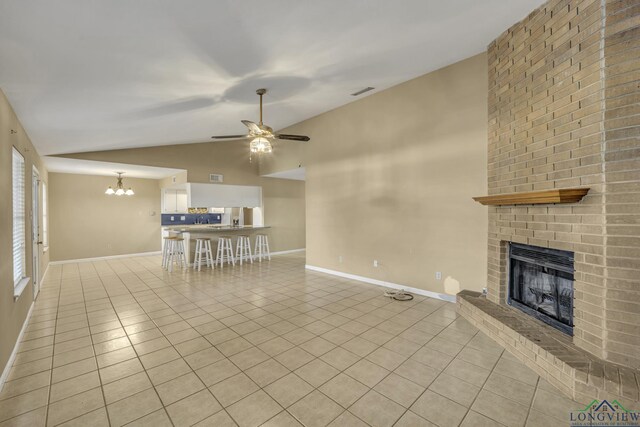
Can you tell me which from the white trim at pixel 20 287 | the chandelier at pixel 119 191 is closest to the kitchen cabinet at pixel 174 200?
the chandelier at pixel 119 191

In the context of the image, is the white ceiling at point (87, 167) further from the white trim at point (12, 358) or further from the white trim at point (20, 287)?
the white trim at point (12, 358)

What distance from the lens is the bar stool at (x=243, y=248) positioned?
23.4 ft

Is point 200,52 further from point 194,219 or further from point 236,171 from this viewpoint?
point 194,219

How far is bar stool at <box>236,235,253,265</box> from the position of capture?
7.14 m

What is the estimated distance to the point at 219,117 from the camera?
4.65 meters

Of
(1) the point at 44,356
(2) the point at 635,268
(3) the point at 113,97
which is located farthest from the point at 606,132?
(1) the point at 44,356

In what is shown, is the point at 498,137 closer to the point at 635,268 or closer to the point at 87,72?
the point at 635,268

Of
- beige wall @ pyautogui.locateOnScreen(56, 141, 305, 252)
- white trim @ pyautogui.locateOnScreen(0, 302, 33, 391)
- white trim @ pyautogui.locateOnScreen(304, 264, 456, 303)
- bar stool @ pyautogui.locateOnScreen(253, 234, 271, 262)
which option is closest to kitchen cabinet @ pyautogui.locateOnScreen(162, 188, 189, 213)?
beige wall @ pyautogui.locateOnScreen(56, 141, 305, 252)

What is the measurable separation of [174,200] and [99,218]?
1.96 m

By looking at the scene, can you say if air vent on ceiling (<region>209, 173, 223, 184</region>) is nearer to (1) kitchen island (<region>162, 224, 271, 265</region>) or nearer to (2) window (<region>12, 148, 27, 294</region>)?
→ (1) kitchen island (<region>162, 224, 271, 265</region>)

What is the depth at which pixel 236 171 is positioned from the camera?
765 centimetres

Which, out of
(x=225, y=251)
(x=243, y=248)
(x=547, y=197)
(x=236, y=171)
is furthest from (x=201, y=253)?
(x=547, y=197)

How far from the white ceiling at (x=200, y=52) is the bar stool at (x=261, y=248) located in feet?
12.8

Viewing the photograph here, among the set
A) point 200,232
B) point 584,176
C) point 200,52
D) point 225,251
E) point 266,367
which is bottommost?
point 266,367
